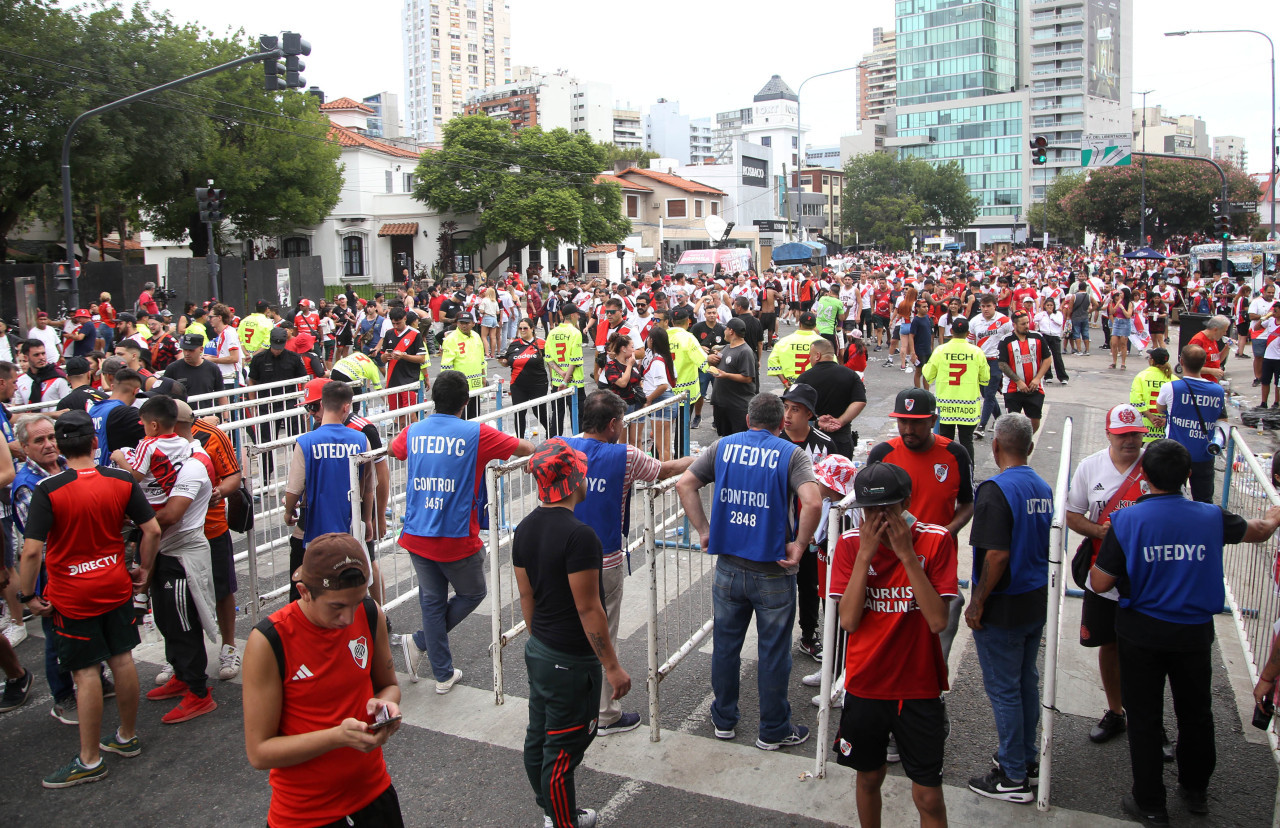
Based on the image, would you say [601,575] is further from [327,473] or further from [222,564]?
[222,564]

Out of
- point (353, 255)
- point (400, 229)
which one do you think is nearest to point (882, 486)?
point (400, 229)

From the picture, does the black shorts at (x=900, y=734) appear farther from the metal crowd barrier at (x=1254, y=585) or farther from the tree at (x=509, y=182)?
the tree at (x=509, y=182)

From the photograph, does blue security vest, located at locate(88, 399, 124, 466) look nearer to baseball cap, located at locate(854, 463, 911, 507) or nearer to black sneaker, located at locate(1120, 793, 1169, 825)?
baseball cap, located at locate(854, 463, 911, 507)

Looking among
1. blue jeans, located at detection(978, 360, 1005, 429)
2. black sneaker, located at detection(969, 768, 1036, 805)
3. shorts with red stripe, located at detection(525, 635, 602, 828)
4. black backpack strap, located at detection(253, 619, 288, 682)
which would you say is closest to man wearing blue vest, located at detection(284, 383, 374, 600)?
shorts with red stripe, located at detection(525, 635, 602, 828)

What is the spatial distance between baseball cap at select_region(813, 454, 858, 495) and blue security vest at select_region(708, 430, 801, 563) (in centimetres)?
28

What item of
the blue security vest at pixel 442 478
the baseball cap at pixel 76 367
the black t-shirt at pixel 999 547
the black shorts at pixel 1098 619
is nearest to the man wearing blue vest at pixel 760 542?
the black t-shirt at pixel 999 547

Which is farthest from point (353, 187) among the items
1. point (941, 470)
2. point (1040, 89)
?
point (1040, 89)

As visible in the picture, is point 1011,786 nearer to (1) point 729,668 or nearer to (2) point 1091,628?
(2) point 1091,628

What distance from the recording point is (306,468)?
18.6 ft

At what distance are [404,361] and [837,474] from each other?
768 centimetres

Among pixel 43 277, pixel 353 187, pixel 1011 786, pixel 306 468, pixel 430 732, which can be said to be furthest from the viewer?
pixel 353 187

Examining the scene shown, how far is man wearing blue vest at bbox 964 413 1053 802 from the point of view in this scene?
423 cm

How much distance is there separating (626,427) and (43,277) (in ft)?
82.0

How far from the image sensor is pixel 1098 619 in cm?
470
